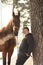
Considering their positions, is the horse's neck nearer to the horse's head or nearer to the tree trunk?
the horse's head

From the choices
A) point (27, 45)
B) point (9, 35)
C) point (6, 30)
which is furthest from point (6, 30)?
point (27, 45)

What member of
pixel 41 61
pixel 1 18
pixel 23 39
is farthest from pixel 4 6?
pixel 41 61

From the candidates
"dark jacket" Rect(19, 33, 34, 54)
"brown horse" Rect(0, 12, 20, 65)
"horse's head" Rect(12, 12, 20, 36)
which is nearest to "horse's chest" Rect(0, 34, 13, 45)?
"brown horse" Rect(0, 12, 20, 65)

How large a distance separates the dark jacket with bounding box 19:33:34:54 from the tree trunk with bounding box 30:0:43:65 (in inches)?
5.5

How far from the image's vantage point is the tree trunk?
3.01 meters

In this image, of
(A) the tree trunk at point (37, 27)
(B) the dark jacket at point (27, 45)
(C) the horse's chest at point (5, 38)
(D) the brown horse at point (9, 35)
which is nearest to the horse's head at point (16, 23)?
(D) the brown horse at point (9, 35)

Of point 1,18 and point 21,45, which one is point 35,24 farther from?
point 1,18

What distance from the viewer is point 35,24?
3107 millimetres

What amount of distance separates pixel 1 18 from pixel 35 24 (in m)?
1.05

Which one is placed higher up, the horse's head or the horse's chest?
the horse's head

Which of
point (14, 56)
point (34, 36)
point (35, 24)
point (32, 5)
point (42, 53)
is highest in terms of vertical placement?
point (32, 5)

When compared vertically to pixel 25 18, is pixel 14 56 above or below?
below

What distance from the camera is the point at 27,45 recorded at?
344 centimetres

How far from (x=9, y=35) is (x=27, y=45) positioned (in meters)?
0.48
